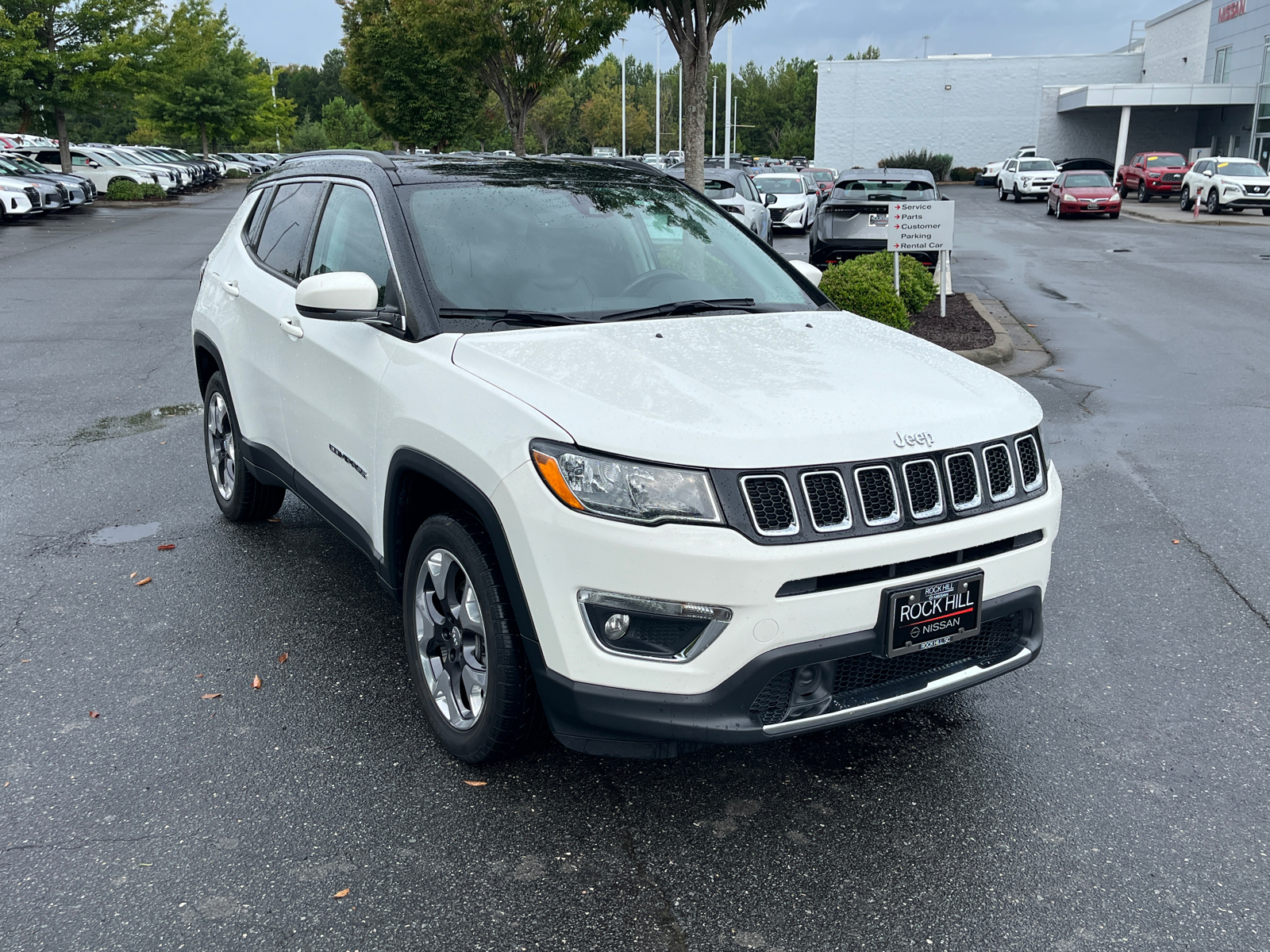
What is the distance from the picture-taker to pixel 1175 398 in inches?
353

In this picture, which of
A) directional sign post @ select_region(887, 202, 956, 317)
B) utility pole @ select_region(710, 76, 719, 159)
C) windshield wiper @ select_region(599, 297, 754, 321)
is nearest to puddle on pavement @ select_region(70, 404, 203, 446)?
windshield wiper @ select_region(599, 297, 754, 321)

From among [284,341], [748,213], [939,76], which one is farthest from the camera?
[939,76]

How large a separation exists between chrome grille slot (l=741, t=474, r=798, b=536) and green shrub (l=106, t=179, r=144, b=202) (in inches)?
1543

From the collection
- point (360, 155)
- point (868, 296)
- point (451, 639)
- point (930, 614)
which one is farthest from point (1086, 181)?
point (451, 639)

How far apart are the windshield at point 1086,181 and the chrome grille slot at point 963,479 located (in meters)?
32.8

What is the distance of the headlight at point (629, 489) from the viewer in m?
2.75

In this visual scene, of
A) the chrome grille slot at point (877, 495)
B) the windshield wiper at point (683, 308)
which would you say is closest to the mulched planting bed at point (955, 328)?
the windshield wiper at point (683, 308)

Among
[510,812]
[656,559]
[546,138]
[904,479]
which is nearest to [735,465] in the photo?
[656,559]

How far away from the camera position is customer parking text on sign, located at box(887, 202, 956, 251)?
1169 centimetres

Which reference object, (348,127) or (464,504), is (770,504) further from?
(348,127)

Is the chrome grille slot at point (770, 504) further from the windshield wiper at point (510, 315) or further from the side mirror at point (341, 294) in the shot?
the side mirror at point (341, 294)

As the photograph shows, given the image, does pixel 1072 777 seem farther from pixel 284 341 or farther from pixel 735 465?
pixel 284 341

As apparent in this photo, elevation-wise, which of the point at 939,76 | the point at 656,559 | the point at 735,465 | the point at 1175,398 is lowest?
the point at 1175,398

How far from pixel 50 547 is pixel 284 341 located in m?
1.93
